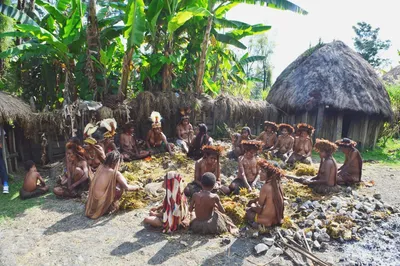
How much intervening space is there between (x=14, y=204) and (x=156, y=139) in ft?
14.0

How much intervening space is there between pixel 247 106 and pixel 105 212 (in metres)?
8.60

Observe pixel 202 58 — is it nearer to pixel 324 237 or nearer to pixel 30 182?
pixel 30 182

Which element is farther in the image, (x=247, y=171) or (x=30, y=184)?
(x=30, y=184)

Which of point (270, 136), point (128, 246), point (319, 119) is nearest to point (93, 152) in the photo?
point (128, 246)

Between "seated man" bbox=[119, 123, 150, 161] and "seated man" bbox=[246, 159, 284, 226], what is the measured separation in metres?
4.79

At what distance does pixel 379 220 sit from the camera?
504 cm

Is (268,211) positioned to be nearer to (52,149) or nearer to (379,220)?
(379,220)

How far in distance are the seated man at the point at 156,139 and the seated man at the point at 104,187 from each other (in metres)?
4.07

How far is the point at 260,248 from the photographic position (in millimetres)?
4000

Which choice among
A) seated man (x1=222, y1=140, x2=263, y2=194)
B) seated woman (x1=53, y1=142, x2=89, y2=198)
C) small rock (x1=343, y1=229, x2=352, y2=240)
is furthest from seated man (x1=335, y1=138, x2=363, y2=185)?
seated woman (x1=53, y1=142, x2=89, y2=198)

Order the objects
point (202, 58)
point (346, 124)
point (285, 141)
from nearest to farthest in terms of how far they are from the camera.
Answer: point (285, 141) → point (202, 58) → point (346, 124)

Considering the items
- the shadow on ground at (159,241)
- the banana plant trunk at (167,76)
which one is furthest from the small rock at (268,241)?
the banana plant trunk at (167,76)

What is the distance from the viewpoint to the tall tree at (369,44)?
2891 cm

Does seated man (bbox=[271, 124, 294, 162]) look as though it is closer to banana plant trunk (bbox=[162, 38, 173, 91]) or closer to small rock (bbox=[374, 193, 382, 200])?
small rock (bbox=[374, 193, 382, 200])
